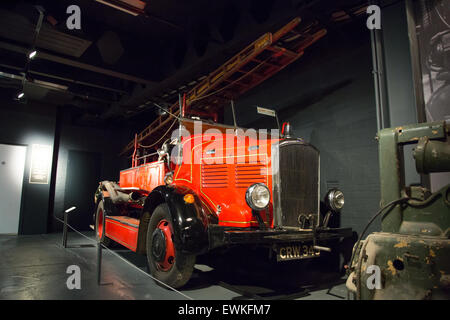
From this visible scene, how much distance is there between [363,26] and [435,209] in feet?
10.1

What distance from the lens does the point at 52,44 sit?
5664 millimetres

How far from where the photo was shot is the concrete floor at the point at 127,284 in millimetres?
2676

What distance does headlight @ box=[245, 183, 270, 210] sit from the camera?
8.39ft

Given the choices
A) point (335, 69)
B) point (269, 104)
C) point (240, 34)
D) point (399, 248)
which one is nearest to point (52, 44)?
point (240, 34)

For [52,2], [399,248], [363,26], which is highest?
[52,2]

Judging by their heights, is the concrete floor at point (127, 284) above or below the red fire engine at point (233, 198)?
below

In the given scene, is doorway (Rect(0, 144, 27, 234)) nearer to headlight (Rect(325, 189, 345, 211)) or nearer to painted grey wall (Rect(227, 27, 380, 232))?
painted grey wall (Rect(227, 27, 380, 232))

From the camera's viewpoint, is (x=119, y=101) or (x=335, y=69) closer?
(x=335, y=69)

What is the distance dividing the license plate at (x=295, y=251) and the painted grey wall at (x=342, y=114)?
1228 millimetres

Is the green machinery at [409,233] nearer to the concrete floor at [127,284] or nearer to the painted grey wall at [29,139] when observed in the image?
the concrete floor at [127,284]

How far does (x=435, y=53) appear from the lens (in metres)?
2.87

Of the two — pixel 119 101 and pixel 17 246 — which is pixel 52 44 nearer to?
pixel 119 101

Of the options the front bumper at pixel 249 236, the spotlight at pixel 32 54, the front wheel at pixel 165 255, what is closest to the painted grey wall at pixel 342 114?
the front bumper at pixel 249 236

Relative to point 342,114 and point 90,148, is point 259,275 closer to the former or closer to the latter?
point 342,114
